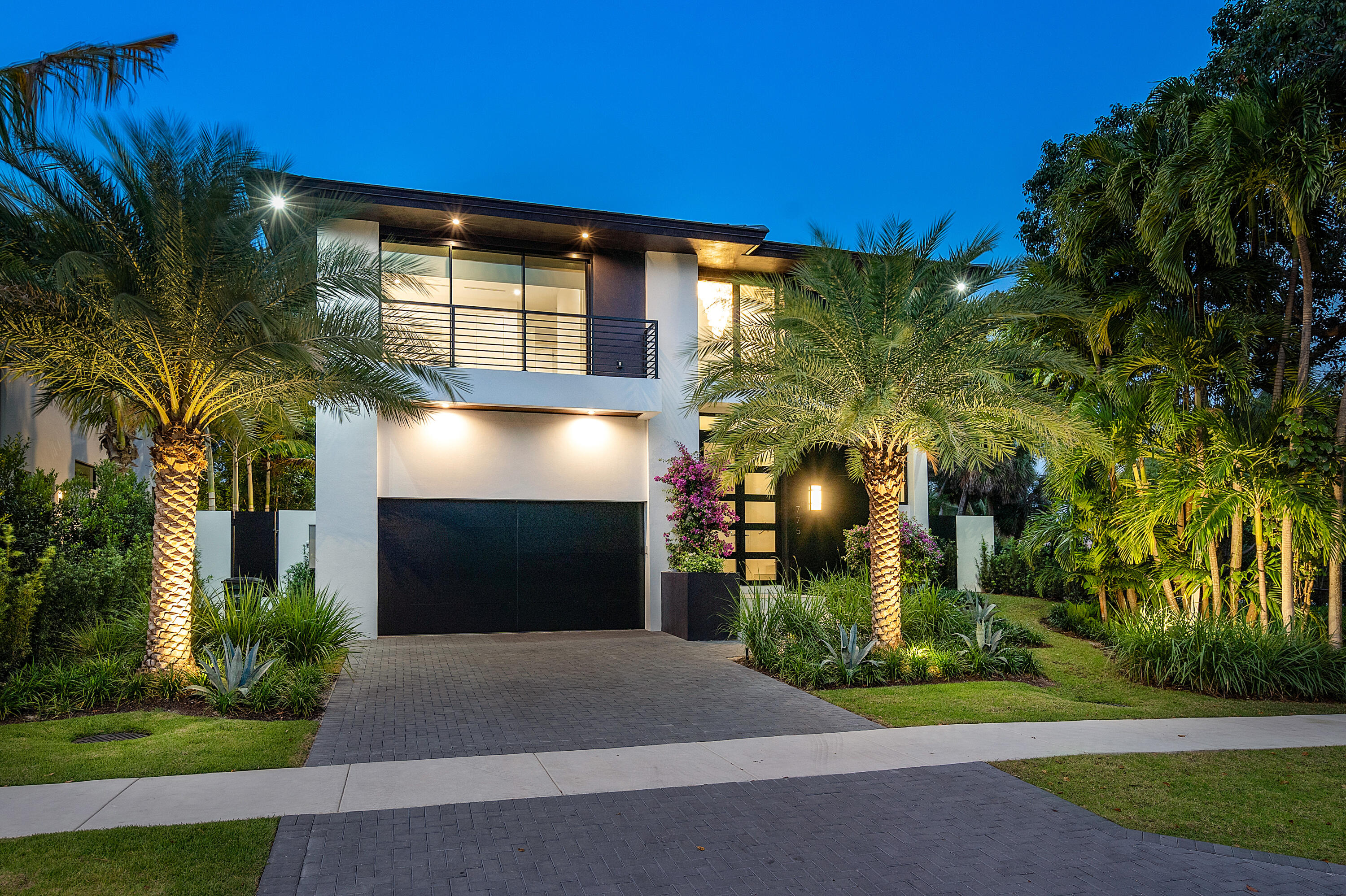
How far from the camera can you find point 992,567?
19.4 meters

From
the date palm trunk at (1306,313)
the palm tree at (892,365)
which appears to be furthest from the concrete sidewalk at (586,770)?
the date palm trunk at (1306,313)

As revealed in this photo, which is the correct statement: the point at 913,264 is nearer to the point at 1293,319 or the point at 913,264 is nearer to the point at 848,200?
the point at 1293,319

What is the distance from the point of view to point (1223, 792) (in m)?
6.01

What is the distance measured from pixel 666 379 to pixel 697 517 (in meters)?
2.79

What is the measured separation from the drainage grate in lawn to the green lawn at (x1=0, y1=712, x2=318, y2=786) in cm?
4

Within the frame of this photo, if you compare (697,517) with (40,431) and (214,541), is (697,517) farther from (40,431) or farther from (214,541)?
(40,431)

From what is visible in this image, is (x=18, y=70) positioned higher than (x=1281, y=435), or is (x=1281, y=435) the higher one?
(x=18, y=70)

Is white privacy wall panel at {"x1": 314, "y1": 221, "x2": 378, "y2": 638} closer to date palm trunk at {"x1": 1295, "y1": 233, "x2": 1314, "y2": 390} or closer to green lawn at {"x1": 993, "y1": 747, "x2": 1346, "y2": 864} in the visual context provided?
green lawn at {"x1": 993, "y1": 747, "x2": 1346, "y2": 864}

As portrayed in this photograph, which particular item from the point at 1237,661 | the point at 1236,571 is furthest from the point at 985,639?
the point at 1236,571

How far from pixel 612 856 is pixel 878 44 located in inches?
7241

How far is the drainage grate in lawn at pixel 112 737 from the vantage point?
23.0ft

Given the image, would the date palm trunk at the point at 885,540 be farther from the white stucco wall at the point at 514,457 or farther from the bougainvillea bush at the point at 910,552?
the white stucco wall at the point at 514,457

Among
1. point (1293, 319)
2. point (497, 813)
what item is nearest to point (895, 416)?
point (1293, 319)

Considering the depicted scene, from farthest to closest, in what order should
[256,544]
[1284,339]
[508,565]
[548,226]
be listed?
[256,544] < [508,565] < [548,226] < [1284,339]
